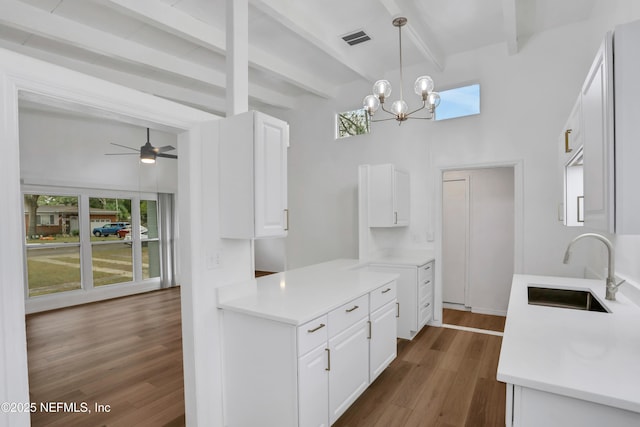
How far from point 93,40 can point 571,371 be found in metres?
4.60

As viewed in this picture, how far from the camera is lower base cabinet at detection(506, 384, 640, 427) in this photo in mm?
1007

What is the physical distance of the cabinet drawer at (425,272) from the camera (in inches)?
156

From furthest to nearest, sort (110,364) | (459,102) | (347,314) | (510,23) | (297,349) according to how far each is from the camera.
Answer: (459,102), (110,364), (510,23), (347,314), (297,349)

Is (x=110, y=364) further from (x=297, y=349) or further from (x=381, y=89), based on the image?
(x=381, y=89)

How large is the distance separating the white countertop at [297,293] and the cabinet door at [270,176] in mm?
467

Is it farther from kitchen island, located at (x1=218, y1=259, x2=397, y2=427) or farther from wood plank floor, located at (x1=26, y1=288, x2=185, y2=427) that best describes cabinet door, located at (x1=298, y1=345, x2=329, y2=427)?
wood plank floor, located at (x1=26, y1=288, x2=185, y2=427)

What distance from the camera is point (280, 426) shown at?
1.94 m

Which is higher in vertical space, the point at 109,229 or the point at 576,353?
the point at 109,229

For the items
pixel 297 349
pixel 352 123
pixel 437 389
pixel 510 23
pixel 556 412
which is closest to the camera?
pixel 556 412

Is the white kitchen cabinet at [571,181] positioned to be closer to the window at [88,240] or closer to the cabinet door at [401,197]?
the cabinet door at [401,197]

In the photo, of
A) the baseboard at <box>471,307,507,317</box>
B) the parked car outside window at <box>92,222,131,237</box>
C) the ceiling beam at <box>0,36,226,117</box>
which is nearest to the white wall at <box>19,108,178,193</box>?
the parked car outside window at <box>92,222,131,237</box>

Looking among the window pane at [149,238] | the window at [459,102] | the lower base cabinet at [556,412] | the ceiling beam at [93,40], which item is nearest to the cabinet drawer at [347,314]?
the lower base cabinet at [556,412]

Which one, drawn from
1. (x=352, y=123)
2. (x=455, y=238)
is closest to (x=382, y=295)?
(x=455, y=238)

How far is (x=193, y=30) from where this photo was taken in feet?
11.0
